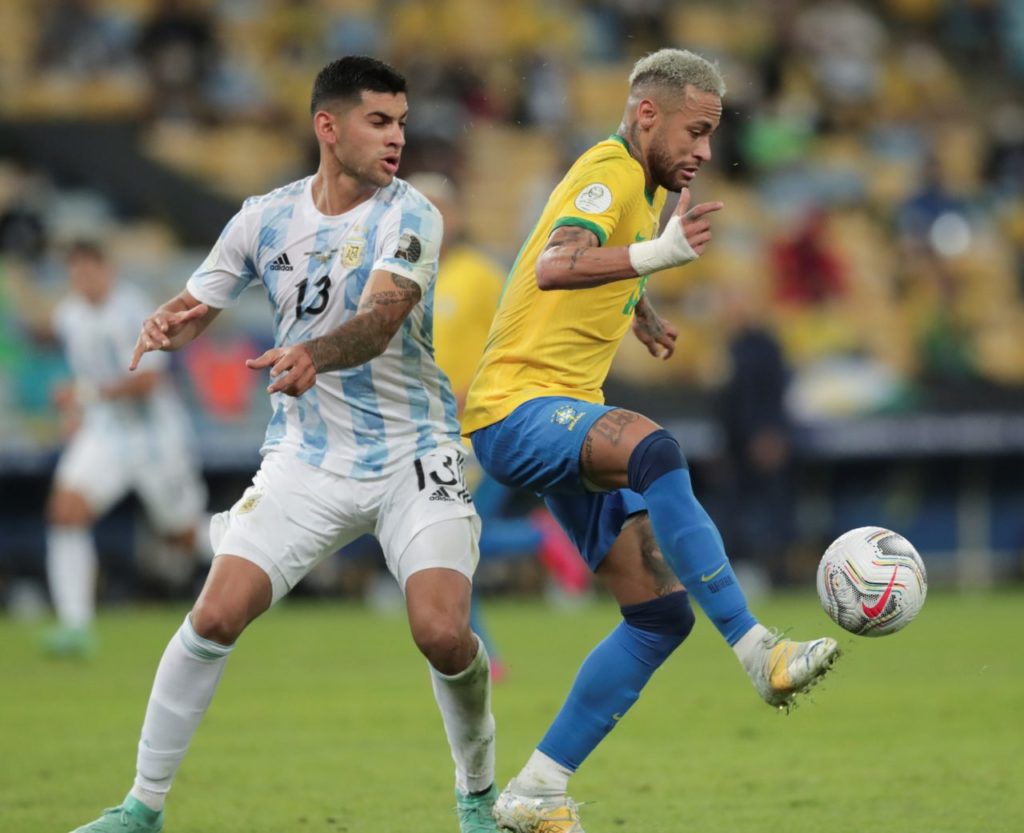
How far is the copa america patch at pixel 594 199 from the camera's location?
5.86 meters

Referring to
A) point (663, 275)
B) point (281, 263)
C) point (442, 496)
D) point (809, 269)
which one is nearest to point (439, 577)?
point (442, 496)

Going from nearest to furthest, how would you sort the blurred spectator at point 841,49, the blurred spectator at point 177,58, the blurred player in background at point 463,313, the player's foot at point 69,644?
1. the blurred player in background at point 463,313
2. the player's foot at point 69,644
3. the blurred spectator at point 177,58
4. the blurred spectator at point 841,49

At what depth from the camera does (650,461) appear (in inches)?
223

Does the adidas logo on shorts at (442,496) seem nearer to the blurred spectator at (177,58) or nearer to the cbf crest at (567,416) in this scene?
the cbf crest at (567,416)

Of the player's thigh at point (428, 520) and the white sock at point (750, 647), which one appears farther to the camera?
the player's thigh at point (428, 520)

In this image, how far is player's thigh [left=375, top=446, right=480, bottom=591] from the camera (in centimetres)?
582

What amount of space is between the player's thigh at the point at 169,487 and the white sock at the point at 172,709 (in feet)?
24.5

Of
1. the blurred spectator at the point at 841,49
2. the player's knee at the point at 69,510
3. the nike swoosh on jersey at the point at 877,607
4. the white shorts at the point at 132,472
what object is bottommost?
the player's knee at the point at 69,510

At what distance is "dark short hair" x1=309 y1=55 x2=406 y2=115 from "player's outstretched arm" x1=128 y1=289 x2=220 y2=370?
0.76 metres

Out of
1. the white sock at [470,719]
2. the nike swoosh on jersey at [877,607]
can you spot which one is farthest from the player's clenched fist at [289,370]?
the nike swoosh on jersey at [877,607]

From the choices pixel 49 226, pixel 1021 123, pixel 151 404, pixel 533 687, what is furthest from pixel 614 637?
pixel 1021 123

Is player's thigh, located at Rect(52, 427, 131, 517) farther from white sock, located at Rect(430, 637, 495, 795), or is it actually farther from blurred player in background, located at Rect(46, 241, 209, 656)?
white sock, located at Rect(430, 637, 495, 795)

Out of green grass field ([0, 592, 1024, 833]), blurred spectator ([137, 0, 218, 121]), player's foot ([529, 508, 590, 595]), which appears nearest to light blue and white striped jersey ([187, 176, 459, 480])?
green grass field ([0, 592, 1024, 833])

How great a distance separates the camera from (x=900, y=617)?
577cm
